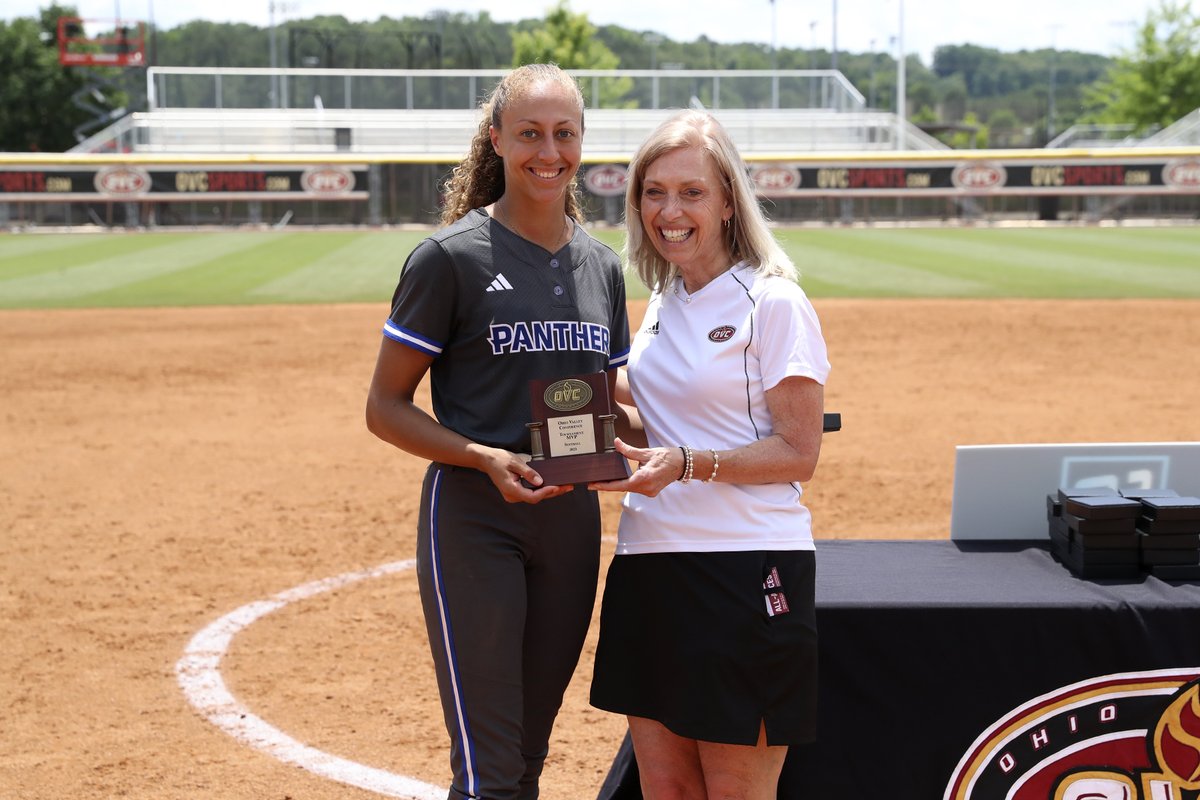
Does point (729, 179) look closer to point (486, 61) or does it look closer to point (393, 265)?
point (393, 265)

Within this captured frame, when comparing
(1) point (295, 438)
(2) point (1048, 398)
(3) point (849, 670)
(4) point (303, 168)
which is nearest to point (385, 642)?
(3) point (849, 670)

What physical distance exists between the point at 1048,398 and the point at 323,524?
688 centimetres

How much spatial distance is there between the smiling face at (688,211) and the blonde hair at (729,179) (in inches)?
0.6

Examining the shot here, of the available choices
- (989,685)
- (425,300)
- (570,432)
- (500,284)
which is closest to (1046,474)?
(989,685)

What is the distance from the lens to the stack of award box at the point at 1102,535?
340 centimetres

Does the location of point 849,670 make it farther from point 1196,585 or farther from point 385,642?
point 385,642

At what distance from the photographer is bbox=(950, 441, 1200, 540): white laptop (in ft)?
12.3

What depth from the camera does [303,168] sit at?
3628 cm

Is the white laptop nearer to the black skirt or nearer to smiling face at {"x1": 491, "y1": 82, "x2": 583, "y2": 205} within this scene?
the black skirt

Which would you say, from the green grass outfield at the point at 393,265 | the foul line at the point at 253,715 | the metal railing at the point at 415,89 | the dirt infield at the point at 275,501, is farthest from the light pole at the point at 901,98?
the foul line at the point at 253,715

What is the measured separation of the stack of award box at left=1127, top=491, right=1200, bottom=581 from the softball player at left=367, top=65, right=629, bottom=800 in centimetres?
159

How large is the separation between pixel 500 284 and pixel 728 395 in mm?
608

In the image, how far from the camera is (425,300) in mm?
2891

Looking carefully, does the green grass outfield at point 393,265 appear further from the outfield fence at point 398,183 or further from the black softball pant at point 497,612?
the black softball pant at point 497,612
